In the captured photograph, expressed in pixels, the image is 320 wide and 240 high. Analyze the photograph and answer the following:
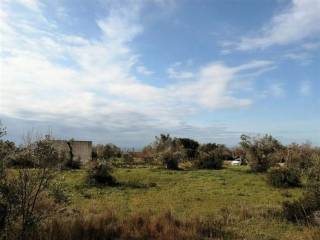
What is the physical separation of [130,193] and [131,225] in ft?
31.6

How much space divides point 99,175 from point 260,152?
16.4m

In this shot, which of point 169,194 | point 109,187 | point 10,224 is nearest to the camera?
point 10,224

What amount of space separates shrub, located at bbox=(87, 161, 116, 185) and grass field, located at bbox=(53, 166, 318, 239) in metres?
0.56

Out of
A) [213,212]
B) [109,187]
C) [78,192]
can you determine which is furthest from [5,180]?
[109,187]

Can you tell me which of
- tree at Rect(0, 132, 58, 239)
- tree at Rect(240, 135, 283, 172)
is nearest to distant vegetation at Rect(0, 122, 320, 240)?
tree at Rect(0, 132, 58, 239)

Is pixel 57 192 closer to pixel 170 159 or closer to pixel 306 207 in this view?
pixel 306 207

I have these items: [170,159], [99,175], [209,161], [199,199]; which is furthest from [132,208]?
[209,161]

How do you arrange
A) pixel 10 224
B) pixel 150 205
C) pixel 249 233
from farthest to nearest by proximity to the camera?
pixel 150 205
pixel 249 233
pixel 10 224

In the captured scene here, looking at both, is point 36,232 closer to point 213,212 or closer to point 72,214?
point 72,214

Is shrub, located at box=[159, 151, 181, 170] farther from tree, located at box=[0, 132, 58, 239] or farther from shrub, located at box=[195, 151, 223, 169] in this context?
tree, located at box=[0, 132, 58, 239]

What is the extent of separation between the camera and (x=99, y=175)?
24469 millimetres

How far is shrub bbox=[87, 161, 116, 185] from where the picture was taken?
24.3 meters

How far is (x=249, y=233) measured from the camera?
36.3 ft

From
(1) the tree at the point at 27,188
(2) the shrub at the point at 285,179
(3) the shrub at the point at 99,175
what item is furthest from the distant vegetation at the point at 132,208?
(2) the shrub at the point at 285,179
